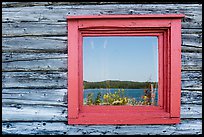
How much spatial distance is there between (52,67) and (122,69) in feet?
2.04

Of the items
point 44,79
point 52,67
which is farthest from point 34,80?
point 52,67

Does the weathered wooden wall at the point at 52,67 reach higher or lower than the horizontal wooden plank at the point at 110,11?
lower

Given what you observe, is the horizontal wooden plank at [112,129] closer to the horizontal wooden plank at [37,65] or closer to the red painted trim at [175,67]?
the red painted trim at [175,67]

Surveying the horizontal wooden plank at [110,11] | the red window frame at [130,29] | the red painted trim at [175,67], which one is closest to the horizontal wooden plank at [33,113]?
the red window frame at [130,29]

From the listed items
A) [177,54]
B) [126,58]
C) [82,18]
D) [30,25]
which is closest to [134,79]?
[126,58]

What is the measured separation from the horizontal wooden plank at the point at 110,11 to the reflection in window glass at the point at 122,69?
247 mm

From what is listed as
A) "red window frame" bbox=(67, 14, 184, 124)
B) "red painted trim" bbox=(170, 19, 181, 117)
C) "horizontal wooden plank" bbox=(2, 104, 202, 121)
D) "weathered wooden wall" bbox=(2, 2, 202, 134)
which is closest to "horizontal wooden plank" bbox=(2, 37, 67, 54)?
"weathered wooden wall" bbox=(2, 2, 202, 134)

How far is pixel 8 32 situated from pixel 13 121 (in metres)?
0.78

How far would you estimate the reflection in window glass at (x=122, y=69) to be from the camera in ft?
13.1

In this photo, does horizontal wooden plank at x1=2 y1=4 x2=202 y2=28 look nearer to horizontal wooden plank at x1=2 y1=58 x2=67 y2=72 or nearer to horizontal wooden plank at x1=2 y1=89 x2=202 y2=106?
horizontal wooden plank at x1=2 y1=58 x2=67 y2=72

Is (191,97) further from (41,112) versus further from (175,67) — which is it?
(41,112)

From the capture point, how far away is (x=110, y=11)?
3902mm

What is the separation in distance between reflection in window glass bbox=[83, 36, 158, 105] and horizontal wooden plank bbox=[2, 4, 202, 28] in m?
0.25

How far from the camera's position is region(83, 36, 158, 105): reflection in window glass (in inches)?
157
